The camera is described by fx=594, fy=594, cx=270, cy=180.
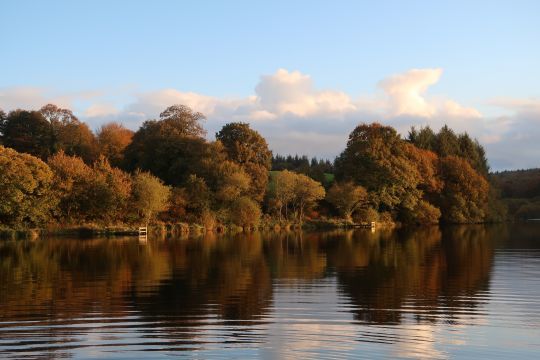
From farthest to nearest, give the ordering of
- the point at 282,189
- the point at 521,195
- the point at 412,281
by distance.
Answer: the point at 521,195 → the point at 282,189 → the point at 412,281

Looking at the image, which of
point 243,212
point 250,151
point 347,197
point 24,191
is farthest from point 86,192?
point 347,197

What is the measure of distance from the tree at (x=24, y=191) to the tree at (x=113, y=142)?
70.9 feet

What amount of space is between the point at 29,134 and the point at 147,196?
27309 mm

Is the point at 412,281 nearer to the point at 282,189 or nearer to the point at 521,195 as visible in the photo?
the point at 282,189

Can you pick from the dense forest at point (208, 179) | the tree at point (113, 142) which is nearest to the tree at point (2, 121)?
the dense forest at point (208, 179)

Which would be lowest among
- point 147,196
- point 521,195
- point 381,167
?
point 147,196

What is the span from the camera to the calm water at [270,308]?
32.9ft

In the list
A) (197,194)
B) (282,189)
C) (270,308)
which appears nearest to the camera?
(270,308)

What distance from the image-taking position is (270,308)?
13.8 metres

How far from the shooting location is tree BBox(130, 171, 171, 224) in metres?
51.7

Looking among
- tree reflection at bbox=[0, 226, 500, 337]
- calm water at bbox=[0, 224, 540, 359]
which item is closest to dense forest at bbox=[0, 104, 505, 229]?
tree reflection at bbox=[0, 226, 500, 337]

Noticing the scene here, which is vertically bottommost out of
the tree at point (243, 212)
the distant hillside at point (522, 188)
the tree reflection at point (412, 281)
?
the tree reflection at point (412, 281)

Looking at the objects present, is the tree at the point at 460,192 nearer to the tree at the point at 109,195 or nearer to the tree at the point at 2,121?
the tree at the point at 109,195

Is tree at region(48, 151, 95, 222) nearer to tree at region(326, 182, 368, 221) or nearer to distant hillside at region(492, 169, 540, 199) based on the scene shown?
tree at region(326, 182, 368, 221)
